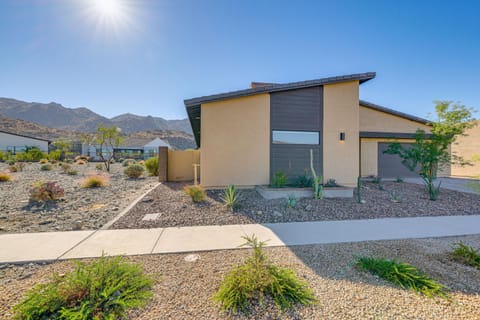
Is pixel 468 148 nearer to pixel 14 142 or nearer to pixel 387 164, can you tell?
pixel 387 164

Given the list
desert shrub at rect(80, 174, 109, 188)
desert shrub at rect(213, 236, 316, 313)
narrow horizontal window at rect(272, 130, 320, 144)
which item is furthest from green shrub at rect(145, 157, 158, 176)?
desert shrub at rect(213, 236, 316, 313)

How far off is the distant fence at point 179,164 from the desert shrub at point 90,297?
945 cm

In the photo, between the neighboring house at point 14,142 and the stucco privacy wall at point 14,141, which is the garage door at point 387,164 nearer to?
the neighboring house at point 14,142

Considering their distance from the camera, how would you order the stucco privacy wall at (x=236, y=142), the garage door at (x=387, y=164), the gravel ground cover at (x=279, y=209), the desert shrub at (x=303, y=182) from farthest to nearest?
the garage door at (x=387, y=164)
the stucco privacy wall at (x=236, y=142)
the desert shrub at (x=303, y=182)
the gravel ground cover at (x=279, y=209)

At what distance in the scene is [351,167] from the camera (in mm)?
8805

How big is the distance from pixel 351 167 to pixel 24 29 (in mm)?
15100

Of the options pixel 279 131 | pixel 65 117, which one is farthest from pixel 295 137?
pixel 65 117

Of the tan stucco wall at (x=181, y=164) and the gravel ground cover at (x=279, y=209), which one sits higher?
the tan stucco wall at (x=181, y=164)

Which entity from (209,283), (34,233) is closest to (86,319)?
(209,283)

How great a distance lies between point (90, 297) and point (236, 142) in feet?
21.8

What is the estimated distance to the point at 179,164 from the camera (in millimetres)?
11922

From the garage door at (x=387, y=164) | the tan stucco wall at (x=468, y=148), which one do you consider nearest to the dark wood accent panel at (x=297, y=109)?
the garage door at (x=387, y=164)

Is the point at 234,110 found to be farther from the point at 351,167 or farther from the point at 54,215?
the point at 54,215

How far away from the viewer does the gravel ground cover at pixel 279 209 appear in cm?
501
